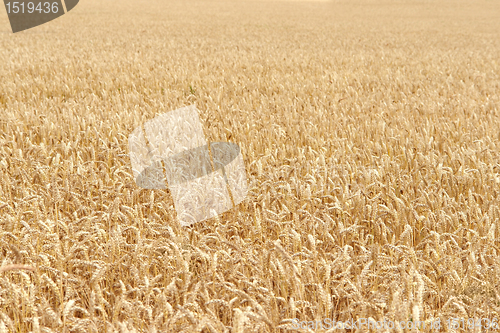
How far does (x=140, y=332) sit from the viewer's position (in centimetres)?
152

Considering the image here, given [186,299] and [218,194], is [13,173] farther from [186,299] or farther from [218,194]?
[186,299]

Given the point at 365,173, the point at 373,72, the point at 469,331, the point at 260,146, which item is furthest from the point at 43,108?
the point at 373,72

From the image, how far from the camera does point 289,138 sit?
3959 millimetres

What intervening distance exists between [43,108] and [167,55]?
5200 millimetres

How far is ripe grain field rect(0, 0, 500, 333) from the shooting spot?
167 cm

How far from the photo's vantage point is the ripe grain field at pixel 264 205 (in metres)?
1.67

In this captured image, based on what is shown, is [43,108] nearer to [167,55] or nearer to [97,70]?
[97,70]

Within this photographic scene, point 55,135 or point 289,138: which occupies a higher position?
A: point 55,135

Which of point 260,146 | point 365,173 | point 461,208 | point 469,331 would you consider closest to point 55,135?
point 260,146

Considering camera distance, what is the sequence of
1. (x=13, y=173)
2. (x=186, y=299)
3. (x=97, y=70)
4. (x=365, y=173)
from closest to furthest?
(x=186, y=299) < (x=365, y=173) < (x=13, y=173) < (x=97, y=70)

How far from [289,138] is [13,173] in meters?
2.24

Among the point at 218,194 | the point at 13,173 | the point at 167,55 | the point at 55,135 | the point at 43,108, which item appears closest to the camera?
the point at 218,194

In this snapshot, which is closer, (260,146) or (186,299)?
(186,299)

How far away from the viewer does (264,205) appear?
8.39 feet
